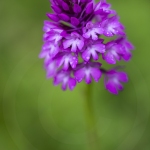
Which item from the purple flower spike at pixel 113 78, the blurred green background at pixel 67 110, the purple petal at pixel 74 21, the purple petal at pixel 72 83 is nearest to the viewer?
the purple petal at pixel 74 21

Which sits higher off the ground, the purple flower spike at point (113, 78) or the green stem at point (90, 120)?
the purple flower spike at point (113, 78)

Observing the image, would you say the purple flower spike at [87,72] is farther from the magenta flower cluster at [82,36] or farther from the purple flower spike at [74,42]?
the purple flower spike at [74,42]

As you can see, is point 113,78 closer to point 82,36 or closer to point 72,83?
point 72,83

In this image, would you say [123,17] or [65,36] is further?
[123,17]

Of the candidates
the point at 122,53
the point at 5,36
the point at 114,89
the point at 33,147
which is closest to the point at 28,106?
the point at 33,147

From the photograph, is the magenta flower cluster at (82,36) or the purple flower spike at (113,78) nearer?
the magenta flower cluster at (82,36)

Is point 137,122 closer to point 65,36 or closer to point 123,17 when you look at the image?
point 123,17

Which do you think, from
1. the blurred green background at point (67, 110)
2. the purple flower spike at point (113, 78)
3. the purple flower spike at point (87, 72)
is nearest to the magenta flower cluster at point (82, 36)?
the purple flower spike at point (87, 72)

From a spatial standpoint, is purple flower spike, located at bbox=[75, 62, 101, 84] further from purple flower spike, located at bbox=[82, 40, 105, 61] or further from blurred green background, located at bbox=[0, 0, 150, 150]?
blurred green background, located at bbox=[0, 0, 150, 150]
